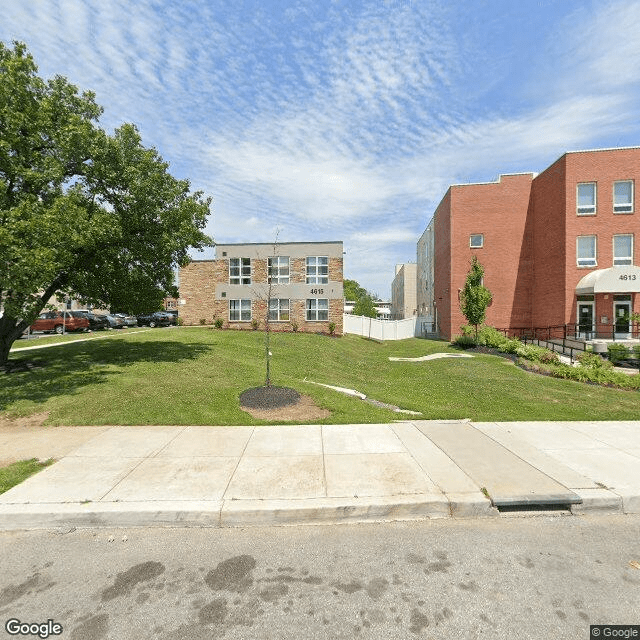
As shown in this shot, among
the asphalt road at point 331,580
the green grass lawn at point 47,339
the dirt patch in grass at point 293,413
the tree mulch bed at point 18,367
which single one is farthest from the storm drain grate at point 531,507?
the green grass lawn at point 47,339

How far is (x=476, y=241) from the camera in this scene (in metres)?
30.7

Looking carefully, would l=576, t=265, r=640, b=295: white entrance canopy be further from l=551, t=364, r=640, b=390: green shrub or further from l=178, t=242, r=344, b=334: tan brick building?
l=178, t=242, r=344, b=334: tan brick building

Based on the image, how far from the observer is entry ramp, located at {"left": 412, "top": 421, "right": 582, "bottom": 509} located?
180 inches

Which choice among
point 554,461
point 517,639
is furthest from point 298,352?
point 517,639

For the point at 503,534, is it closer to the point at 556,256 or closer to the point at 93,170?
the point at 93,170

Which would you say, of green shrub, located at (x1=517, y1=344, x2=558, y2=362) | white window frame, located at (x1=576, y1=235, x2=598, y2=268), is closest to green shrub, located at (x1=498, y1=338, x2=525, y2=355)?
green shrub, located at (x1=517, y1=344, x2=558, y2=362)

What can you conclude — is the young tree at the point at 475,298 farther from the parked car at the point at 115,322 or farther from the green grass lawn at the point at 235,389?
the parked car at the point at 115,322

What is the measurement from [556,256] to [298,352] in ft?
66.8

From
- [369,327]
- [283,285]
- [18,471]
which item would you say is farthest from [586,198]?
[18,471]

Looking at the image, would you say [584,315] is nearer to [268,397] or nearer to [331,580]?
[268,397]

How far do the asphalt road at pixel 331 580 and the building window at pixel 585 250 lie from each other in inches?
1007

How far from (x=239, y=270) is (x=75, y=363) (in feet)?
65.8

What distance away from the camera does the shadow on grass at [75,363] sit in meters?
9.61

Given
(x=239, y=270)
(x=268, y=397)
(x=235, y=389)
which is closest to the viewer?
(x=268, y=397)
